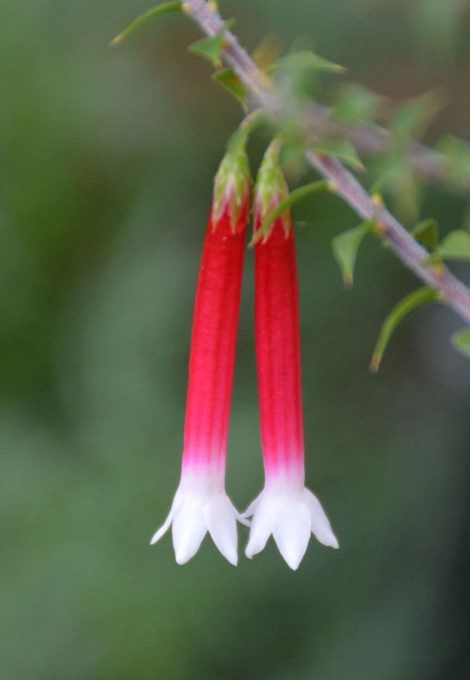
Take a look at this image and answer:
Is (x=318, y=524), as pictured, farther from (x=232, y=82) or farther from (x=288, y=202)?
(x=232, y=82)

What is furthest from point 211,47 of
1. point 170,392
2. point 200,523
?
point 170,392

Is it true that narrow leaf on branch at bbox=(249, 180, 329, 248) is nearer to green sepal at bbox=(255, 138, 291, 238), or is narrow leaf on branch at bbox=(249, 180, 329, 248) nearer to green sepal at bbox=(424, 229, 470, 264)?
green sepal at bbox=(255, 138, 291, 238)

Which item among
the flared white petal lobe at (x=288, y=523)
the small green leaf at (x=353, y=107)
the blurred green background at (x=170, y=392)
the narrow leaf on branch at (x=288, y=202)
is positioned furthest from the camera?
the blurred green background at (x=170, y=392)

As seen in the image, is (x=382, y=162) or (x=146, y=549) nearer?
(x=382, y=162)

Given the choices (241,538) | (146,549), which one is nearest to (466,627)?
(241,538)

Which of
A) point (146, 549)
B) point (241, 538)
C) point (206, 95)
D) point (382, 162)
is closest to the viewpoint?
point (382, 162)

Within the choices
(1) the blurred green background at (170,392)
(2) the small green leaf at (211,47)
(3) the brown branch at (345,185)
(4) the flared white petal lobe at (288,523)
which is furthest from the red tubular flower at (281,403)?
(1) the blurred green background at (170,392)

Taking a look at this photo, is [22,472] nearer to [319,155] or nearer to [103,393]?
[103,393]

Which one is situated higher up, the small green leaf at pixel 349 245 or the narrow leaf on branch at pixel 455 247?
the small green leaf at pixel 349 245

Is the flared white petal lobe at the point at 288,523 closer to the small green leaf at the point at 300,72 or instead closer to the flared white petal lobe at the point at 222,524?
the flared white petal lobe at the point at 222,524
